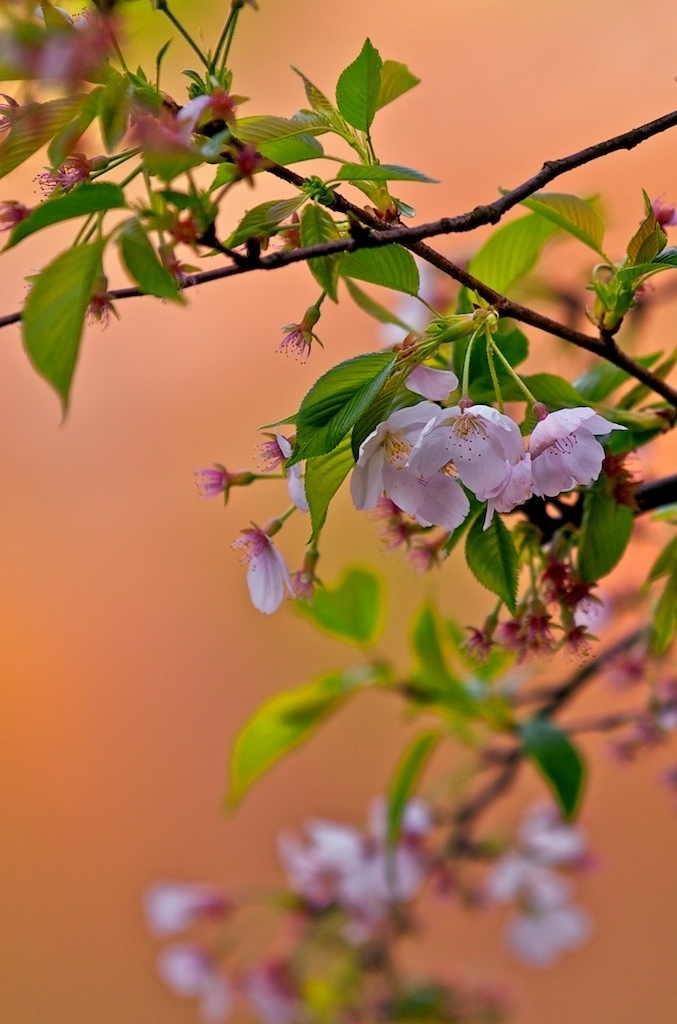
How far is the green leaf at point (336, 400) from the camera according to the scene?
375 millimetres

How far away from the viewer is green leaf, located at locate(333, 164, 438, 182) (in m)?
0.38

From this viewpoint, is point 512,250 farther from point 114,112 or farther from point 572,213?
point 114,112

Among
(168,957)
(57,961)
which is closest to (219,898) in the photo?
(168,957)

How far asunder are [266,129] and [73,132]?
0.26ft

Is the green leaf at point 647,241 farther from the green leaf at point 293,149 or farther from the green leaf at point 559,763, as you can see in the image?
the green leaf at point 559,763

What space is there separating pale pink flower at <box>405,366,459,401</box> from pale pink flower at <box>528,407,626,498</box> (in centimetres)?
5

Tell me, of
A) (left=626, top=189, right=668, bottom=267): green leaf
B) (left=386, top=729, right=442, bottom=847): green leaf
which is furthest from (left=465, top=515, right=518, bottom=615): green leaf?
(left=386, top=729, right=442, bottom=847): green leaf

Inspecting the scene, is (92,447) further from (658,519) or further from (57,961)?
(658,519)

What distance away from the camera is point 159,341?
249 cm

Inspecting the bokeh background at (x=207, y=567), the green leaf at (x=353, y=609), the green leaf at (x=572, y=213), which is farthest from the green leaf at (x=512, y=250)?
the bokeh background at (x=207, y=567)

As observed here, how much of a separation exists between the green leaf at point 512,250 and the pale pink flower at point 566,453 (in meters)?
0.17

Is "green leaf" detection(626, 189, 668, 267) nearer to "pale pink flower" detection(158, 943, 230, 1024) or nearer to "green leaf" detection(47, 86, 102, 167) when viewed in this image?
"green leaf" detection(47, 86, 102, 167)

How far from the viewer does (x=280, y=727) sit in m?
0.82

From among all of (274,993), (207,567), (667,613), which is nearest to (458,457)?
(667,613)
